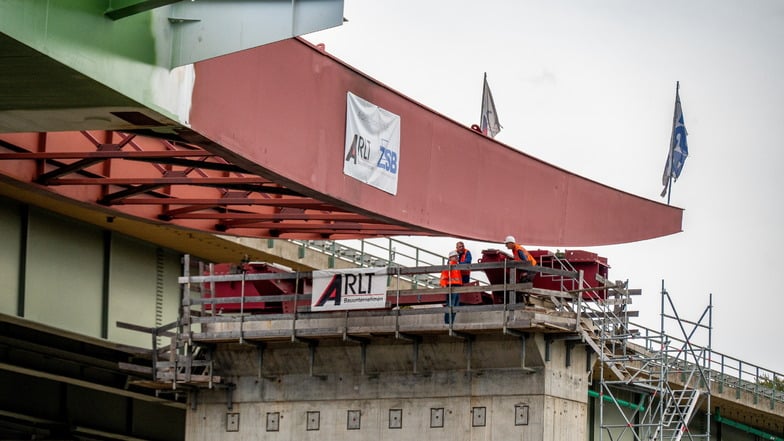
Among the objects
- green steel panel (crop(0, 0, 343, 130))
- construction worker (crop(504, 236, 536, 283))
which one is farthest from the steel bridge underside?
construction worker (crop(504, 236, 536, 283))

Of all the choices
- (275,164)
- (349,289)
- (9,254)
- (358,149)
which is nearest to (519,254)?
(349,289)

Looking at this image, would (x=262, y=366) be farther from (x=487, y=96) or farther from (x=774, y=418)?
(x=774, y=418)

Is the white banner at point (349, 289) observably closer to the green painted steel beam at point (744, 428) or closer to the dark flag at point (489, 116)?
the dark flag at point (489, 116)

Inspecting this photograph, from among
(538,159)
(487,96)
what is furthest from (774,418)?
(538,159)

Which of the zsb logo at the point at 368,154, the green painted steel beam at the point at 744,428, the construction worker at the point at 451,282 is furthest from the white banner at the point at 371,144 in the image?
the green painted steel beam at the point at 744,428

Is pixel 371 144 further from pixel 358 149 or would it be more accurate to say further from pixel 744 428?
pixel 744 428

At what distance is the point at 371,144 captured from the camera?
29.1 meters

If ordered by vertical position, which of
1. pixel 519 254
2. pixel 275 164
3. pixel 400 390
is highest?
pixel 275 164

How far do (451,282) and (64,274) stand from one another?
8863mm

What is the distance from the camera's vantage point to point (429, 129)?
31.5 m

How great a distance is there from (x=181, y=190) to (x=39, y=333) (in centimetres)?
653

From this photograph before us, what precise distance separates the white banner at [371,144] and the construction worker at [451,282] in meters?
3.17

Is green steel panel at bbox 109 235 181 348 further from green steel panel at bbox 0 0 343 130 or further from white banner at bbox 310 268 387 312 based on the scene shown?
green steel panel at bbox 0 0 343 130

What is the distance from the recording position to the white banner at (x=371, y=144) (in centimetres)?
2833
